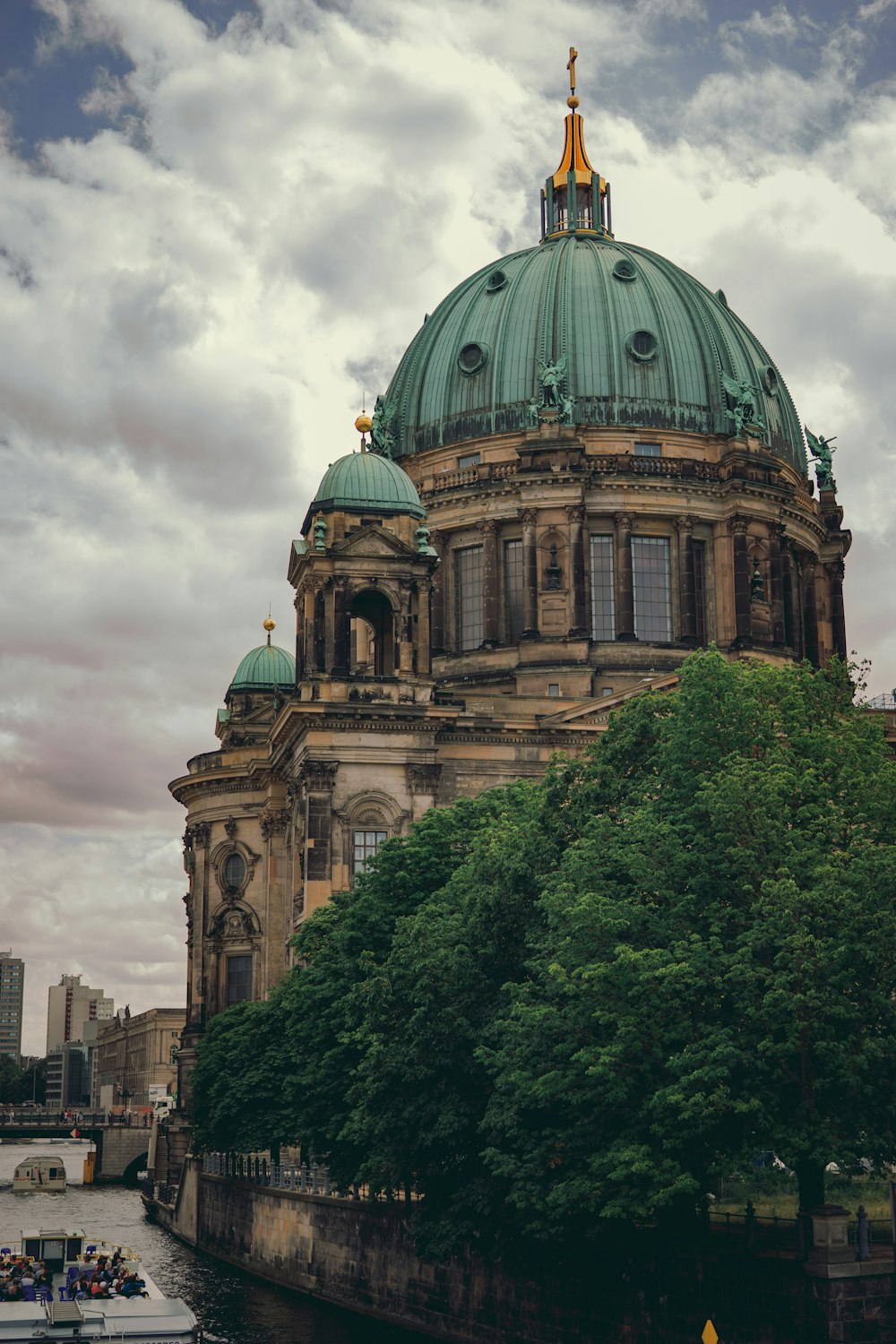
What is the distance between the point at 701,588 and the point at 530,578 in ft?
30.4

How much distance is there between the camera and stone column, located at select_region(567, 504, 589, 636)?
9331cm

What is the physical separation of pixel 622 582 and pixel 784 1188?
46.3 metres

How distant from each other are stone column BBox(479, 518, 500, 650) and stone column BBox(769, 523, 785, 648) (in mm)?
13839

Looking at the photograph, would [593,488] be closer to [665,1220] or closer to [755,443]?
[755,443]

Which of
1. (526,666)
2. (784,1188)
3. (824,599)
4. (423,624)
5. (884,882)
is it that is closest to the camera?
(884,882)

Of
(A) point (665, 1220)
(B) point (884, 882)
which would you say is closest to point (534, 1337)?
(A) point (665, 1220)

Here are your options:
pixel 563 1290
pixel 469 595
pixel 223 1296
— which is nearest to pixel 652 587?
pixel 469 595

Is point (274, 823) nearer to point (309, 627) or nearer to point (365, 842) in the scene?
point (309, 627)

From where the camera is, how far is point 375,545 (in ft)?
269

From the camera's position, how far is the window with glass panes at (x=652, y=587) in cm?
9650

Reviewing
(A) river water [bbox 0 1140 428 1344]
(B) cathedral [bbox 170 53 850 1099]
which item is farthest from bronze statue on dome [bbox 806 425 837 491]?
(A) river water [bbox 0 1140 428 1344]

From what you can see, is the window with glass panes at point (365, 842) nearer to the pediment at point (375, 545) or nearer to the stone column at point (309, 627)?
Result: the stone column at point (309, 627)

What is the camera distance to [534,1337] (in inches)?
1919

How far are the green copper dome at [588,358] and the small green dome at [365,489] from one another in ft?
45.6
